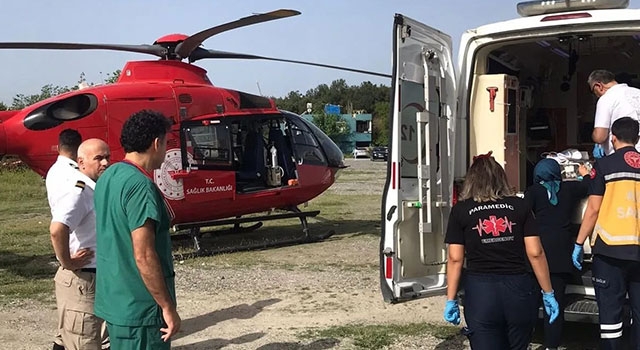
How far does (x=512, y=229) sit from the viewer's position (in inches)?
139

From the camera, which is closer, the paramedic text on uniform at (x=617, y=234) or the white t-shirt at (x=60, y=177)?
the white t-shirt at (x=60, y=177)

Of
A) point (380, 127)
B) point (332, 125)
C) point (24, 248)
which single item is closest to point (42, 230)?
point (24, 248)

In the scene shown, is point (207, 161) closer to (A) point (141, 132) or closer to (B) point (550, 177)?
(B) point (550, 177)

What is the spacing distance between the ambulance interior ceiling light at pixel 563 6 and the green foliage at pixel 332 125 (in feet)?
215

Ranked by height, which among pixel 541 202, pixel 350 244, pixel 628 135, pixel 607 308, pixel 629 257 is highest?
pixel 628 135

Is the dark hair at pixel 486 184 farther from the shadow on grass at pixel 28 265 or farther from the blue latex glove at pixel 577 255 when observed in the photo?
the shadow on grass at pixel 28 265

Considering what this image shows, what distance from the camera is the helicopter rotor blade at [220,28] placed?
7854 mm

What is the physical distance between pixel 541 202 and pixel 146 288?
294 centimetres

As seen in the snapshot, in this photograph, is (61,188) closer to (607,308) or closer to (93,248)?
(93,248)

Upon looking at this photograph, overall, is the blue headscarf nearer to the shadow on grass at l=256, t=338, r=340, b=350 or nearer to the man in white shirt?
the man in white shirt

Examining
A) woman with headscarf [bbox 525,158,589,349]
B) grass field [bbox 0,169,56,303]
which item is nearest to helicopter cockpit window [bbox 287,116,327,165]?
grass field [bbox 0,169,56,303]

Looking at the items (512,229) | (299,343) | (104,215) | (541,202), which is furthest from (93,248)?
(541,202)

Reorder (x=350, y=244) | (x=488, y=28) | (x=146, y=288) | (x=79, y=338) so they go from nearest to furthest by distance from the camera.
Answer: (x=146, y=288), (x=79, y=338), (x=488, y=28), (x=350, y=244)

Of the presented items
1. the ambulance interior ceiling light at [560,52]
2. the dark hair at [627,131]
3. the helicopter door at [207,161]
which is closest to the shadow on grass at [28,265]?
the helicopter door at [207,161]
